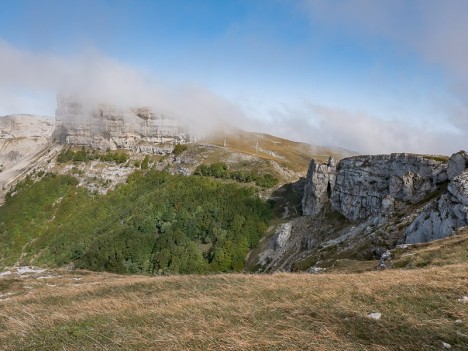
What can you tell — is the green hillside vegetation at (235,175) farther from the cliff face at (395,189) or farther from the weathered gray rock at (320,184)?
the weathered gray rock at (320,184)

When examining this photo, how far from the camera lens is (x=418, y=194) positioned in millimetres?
66125

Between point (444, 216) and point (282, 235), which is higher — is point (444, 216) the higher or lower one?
the higher one

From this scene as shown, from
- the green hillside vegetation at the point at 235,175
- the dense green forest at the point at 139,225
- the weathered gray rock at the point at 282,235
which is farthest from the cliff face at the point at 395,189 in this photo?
the green hillside vegetation at the point at 235,175

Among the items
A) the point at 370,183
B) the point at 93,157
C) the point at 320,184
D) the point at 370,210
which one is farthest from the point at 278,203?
the point at 93,157

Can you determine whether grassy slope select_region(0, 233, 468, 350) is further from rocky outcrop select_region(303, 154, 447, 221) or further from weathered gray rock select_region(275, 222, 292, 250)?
weathered gray rock select_region(275, 222, 292, 250)

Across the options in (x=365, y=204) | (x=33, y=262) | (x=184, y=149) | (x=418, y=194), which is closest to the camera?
(x=418, y=194)

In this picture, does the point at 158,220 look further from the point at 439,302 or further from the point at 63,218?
the point at 439,302

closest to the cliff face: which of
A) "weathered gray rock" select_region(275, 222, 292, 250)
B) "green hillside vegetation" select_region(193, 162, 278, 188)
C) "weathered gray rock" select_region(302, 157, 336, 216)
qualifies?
"weathered gray rock" select_region(302, 157, 336, 216)

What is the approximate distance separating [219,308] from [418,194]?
Result: 65.5m

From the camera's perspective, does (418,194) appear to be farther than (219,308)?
Yes

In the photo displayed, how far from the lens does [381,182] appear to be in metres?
79.8

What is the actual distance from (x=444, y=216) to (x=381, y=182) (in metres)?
34.2

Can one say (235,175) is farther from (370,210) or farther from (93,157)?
(93,157)

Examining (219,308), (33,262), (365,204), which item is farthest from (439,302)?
(33,262)
